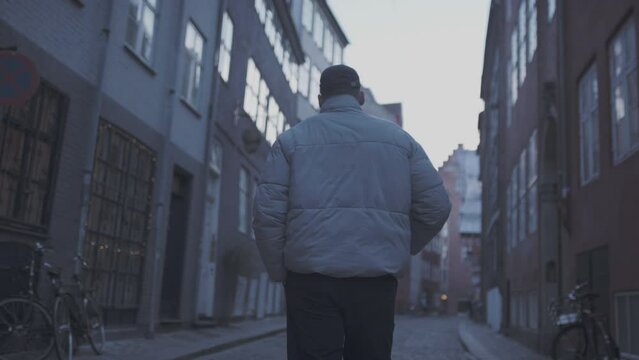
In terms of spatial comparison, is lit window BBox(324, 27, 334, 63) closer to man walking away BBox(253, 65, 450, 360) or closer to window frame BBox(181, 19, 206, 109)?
window frame BBox(181, 19, 206, 109)

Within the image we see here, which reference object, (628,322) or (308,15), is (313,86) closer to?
(308,15)

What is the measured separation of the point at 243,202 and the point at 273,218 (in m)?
17.9

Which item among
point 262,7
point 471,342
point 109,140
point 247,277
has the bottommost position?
point 471,342

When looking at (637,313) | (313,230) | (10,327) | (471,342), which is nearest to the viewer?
(313,230)

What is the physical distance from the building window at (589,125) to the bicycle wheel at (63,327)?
21.5 ft

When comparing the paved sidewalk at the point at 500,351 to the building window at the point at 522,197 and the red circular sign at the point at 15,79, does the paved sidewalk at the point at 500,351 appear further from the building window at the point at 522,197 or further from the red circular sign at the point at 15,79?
the red circular sign at the point at 15,79

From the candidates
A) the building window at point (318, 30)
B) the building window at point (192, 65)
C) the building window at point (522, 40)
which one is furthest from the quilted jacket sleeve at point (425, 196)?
the building window at point (318, 30)

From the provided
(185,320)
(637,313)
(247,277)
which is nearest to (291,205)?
(637,313)

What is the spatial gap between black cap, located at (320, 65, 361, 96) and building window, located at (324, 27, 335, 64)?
1319 inches

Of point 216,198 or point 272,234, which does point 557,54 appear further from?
point 272,234

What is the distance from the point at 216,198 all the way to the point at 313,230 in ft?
48.3

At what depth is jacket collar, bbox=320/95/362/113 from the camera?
10.0ft

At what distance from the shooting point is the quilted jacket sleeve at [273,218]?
2809mm

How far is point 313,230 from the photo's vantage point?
2.76 meters
